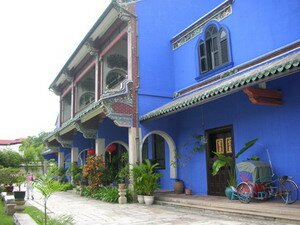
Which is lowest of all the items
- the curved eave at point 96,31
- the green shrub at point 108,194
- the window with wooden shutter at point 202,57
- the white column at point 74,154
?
the green shrub at point 108,194

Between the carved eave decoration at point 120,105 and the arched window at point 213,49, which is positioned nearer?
the arched window at point 213,49

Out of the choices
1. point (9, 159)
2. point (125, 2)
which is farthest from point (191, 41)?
point (9, 159)

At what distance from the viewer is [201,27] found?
1245 centimetres

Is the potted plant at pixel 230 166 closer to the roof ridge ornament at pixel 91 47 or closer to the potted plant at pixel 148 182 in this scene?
the potted plant at pixel 148 182

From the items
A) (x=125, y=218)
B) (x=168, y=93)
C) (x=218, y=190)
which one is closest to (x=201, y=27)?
(x=168, y=93)

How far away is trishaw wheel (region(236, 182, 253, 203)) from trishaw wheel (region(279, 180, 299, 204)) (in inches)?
30.1

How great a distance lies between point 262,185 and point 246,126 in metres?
1.87

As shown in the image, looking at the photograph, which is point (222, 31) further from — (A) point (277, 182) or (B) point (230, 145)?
(A) point (277, 182)

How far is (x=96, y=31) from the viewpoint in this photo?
15.1 m

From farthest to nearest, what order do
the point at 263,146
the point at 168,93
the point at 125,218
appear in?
the point at 168,93 → the point at 263,146 → the point at 125,218

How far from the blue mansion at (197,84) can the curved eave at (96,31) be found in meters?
0.06

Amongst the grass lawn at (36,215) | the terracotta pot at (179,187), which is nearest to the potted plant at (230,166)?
the terracotta pot at (179,187)

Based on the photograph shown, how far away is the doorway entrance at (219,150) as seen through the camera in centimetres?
1054

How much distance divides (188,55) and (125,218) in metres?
7.11
